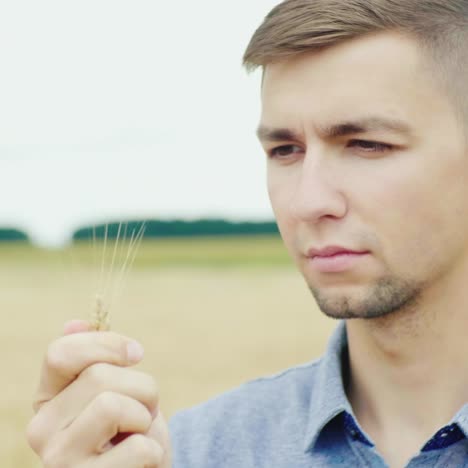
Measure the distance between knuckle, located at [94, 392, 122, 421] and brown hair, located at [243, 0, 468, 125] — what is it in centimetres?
134

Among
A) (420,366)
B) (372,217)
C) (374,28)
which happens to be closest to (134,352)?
(372,217)

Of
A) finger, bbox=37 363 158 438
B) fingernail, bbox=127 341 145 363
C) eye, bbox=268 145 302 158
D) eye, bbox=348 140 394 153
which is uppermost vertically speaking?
eye, bbox=268 145 302 158

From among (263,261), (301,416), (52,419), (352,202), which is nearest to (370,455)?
(301,416)

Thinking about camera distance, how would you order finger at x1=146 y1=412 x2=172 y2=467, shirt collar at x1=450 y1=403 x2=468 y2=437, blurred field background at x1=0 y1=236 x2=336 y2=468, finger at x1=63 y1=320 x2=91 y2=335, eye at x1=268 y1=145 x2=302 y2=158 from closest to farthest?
finger at x1=63 y1=320 x2=91 y2=335
finger at x1=146 y1=412 x2=172 y2=467
shirt collar at x1=450 y1=403 x2=468 y2=437
eye at x1=268 y1=145 x2=302 y2=158
blurred field background at x1=0 y1=236 x2=336 y2=468

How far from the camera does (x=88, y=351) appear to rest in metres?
2.30

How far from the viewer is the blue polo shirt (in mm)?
2828

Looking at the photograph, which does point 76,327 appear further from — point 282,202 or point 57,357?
point 282,202

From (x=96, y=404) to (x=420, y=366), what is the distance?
1.27 m

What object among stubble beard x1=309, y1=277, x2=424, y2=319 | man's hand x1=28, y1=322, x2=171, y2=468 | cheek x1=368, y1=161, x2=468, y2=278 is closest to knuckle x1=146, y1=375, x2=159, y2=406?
man's hand x1=28, y1=322, x2=171, y2=468

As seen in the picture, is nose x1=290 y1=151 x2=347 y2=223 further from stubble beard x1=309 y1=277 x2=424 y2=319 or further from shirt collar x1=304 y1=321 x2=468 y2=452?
shirt collar x1=304 y1=321 x2=468 y2=452

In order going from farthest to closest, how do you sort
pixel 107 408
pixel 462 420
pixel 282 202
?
pixel 282 202, pixel 462 420, pixel 107 408

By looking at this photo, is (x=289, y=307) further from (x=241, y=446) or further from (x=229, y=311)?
(x=241, y=446)

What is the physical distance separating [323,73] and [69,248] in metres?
1.05

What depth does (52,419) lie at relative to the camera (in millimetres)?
2361
